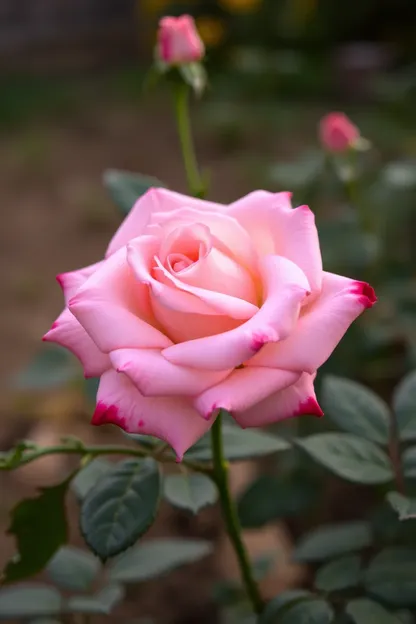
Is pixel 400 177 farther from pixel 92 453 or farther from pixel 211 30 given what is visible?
pixel 211 30

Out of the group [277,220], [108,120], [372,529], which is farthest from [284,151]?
[277,220]

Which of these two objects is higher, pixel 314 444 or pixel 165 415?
pixel 165 415

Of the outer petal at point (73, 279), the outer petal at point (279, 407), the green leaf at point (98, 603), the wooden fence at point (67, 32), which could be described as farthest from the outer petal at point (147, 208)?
the wooden fence at point (67, 32)

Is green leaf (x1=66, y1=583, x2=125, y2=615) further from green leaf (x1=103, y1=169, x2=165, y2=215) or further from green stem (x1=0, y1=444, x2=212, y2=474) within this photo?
green leaf (x1=103, y1=169, x2=165, y2=215)

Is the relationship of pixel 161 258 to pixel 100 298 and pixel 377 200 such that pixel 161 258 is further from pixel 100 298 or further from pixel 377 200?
pixel 377 200

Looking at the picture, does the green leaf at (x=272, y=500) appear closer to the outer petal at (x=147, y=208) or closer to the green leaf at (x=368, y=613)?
the green leaf at (x=368, y=613)

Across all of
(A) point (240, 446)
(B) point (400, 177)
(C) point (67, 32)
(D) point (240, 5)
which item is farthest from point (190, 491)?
(C) point (67, 32)
